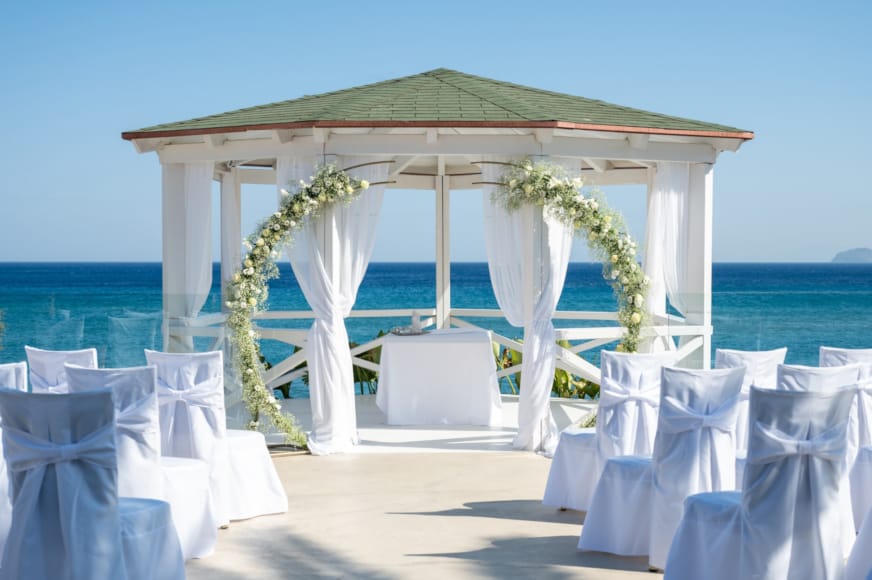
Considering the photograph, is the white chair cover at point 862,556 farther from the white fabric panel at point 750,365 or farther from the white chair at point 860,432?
the white fabric panel at point 750,365

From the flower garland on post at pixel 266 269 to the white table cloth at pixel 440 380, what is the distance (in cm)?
137

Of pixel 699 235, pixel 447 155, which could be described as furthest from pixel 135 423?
pixel 699 235

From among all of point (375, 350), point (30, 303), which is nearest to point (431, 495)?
point (375, 350)

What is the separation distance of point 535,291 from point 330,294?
5.93ft

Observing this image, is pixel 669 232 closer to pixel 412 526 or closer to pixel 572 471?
pixel 572 471

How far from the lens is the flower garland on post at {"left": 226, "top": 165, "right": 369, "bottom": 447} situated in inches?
350

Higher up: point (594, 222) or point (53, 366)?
point (594, 222)

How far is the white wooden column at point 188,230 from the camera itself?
9867 mm

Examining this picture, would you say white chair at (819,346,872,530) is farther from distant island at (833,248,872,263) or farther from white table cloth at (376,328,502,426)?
distant island at (833,248,872,263)

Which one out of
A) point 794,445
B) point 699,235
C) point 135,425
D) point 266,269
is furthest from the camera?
point 699,235

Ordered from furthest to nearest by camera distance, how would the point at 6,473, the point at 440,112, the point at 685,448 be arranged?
the point at 440,112, the point at 6,473, the point at 685,448

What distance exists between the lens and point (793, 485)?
455 cm

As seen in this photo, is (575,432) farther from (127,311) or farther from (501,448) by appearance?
(127,311)

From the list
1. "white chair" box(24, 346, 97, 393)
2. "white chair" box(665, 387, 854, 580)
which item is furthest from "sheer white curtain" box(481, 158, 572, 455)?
"white chair" box(665, 387, 854, 580)
